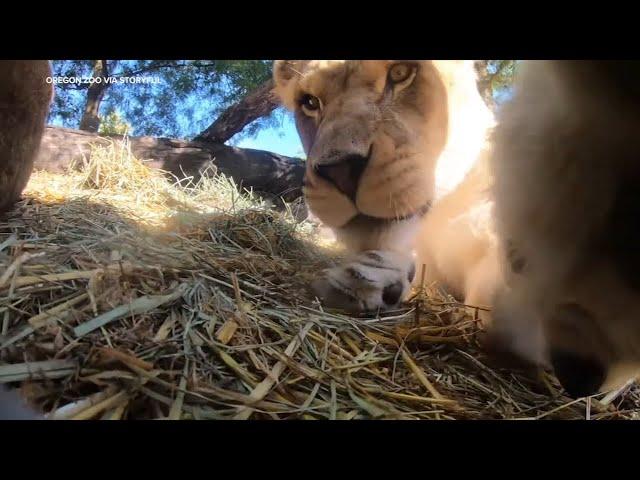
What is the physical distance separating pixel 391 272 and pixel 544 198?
1.24 ft

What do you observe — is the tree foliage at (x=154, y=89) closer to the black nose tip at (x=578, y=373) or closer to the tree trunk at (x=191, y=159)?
the tree trunk at (x=191, y=159)

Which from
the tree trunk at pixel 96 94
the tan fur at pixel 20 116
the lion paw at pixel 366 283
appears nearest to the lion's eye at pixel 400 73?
the lion paw at pixel 366 283

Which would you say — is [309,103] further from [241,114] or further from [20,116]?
[20,116]

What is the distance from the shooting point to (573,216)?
97 centimetres

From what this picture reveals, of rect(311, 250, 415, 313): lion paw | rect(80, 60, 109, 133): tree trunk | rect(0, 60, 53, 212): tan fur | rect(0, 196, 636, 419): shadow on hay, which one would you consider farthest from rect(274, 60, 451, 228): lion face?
rect(0, 60, 53, 212): tan fur

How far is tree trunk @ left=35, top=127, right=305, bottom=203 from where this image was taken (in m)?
1.27

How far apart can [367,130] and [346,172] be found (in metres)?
0.11

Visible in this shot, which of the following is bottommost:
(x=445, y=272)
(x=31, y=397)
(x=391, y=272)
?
(x=31, y=397)

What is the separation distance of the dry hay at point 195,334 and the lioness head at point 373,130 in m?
0.16

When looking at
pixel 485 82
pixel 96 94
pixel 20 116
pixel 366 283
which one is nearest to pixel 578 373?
pixel 366 283

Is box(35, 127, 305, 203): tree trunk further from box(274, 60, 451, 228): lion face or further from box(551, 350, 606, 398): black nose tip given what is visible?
box(551, 350, 606, 398): black nose tip
